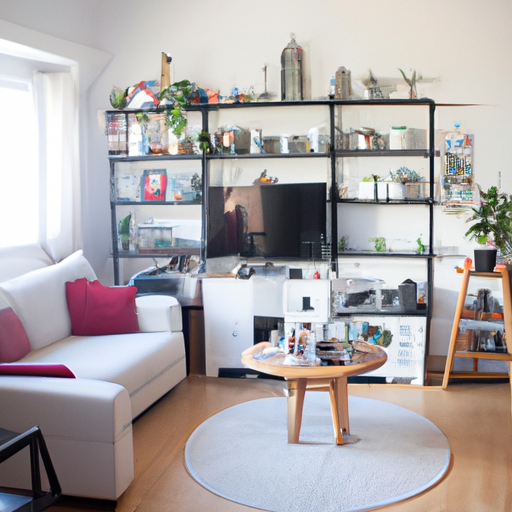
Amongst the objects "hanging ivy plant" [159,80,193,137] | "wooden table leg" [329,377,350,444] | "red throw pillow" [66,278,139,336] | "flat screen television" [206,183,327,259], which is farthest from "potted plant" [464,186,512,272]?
"red throw pillow" [66,278,139,336]

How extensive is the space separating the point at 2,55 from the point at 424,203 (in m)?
3.12

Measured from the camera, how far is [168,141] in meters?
4.67

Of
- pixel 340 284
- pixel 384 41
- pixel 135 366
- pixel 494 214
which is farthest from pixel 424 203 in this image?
pixel 135 366

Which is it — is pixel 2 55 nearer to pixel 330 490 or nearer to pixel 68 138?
pixel 68 138

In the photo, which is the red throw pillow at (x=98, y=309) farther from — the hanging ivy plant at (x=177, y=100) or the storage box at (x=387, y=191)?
the storage box at (x=387, y=191)

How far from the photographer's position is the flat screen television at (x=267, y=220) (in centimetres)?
454

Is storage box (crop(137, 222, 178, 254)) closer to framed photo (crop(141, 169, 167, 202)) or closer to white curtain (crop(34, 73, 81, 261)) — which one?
framed photo (crop(141, 169, 167, 202))

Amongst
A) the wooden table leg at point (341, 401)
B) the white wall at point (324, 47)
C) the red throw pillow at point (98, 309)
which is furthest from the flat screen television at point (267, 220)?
the wooden table leg at point (341, 401)

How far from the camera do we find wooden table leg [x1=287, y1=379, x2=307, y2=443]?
3.14 metres

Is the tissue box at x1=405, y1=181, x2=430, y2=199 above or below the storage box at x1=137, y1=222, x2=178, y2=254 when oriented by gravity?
above

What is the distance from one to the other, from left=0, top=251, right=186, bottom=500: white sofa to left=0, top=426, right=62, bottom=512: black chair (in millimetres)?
544

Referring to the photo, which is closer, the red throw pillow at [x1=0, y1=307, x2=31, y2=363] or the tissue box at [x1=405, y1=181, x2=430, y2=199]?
the red throw pillow at [x1=0, y1=307, x2=31, y2=363]

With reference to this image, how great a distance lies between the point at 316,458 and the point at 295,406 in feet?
0.93

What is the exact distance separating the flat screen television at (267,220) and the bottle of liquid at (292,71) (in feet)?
2.22
